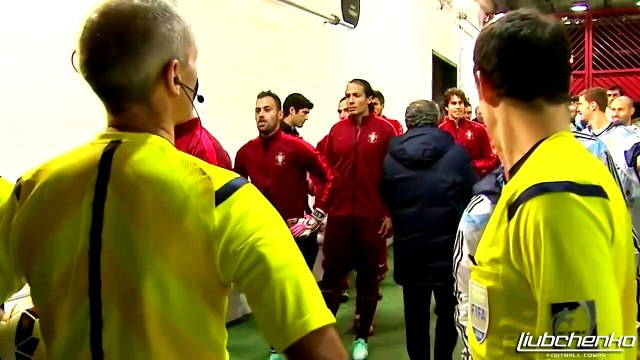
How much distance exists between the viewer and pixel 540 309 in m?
0.94

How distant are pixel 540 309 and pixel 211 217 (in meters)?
0.49

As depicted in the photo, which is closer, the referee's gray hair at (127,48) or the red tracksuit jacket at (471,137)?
the referee's gray hair at (127,48)

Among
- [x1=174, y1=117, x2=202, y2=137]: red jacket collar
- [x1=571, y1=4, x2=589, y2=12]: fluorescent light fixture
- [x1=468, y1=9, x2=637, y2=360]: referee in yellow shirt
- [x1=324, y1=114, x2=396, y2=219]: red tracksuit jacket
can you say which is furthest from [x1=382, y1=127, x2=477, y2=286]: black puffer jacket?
[x1=571, y1=4, x2=589, y2=12]: fluorescent light fixture

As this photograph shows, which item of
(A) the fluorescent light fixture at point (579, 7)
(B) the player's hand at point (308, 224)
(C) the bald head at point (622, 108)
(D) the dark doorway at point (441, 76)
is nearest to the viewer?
(B) the player's hand at point (308, 224)

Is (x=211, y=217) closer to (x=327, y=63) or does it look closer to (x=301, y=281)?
(x=301, y=281)

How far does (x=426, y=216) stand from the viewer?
3252 millimetres

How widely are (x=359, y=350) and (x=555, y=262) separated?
313cm

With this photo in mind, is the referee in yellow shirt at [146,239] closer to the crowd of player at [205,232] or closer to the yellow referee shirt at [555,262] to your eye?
the crowd of player at [205,232]

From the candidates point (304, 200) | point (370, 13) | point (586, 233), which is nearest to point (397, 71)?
point (370, 13)

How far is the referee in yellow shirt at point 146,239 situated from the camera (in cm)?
87

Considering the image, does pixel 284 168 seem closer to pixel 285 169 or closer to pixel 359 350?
pixel 285 169

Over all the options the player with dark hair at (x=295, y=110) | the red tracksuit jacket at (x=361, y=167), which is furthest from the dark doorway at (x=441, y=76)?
the red tracksuit jacket at (x=361, y=167)

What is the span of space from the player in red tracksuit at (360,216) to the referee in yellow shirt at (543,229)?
116 inches

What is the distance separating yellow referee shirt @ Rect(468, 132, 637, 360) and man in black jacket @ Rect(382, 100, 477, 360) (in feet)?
7.07
